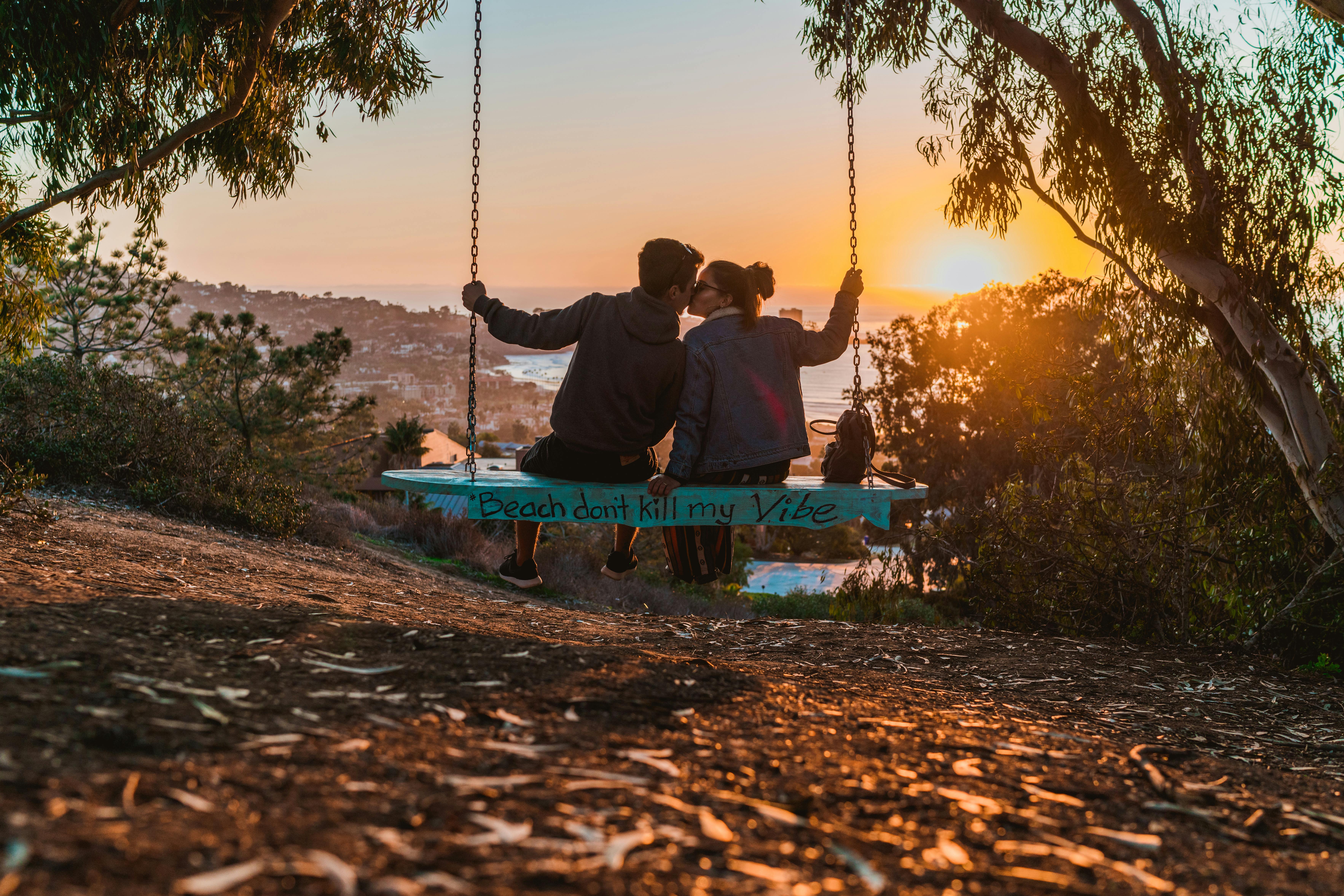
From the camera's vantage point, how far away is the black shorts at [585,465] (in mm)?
5223

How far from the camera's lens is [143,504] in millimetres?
10852

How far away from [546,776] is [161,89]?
6961mm

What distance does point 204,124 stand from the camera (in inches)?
279

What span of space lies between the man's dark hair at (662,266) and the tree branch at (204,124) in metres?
3.66

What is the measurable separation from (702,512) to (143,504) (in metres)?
8.52

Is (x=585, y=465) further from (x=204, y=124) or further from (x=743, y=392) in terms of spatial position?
(x=204, y=124)

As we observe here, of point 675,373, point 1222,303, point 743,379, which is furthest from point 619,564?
point 1222,303

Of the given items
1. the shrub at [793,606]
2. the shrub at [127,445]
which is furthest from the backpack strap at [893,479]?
the shrub at [793,606]

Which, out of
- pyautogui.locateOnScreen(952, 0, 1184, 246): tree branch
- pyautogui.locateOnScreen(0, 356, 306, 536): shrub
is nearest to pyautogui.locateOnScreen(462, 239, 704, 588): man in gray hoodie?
pyautogui.locateOnScreen(952, 0, 1184, 246): tree branch

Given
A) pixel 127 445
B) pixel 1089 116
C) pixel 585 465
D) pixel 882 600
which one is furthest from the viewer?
pixel 882 600

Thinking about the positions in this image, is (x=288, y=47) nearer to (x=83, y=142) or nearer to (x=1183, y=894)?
(x=83, y=142)

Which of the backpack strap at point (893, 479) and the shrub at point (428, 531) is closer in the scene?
the backpack strap at point (893, 479)

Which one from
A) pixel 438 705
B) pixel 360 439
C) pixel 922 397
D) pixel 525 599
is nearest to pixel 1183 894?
pixel 438 705

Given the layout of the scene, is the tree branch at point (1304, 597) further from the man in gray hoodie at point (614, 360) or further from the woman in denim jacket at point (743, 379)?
the man in gray hoodie at point (614, 360)
